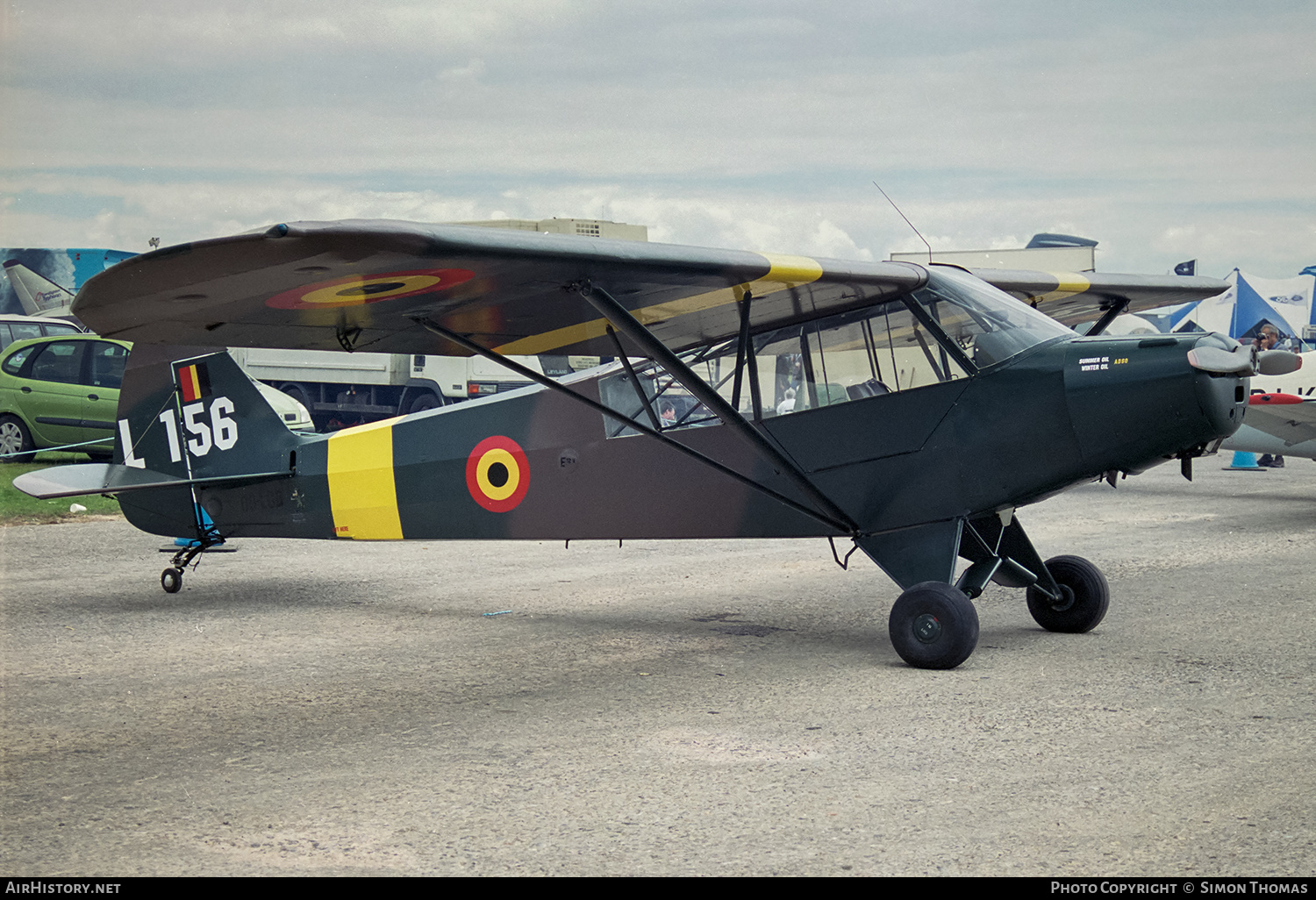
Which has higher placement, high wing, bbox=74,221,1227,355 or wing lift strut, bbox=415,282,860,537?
high wing, bbox=74,221,1227,355

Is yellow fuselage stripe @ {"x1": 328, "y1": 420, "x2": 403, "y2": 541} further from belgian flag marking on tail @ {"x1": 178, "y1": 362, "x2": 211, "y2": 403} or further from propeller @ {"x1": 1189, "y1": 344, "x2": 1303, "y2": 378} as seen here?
propeller @ {"x1": 1189, "y1": 344, "x2": 1303, "y2": 378}

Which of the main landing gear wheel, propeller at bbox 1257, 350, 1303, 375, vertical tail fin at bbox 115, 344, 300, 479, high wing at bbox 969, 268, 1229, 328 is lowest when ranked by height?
the main landing gear wheel

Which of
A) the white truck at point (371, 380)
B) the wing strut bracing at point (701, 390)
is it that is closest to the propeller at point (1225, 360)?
the wing strut bracing at point (701, 390)

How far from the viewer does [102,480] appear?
334 inches

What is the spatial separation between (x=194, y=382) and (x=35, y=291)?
78.6ft

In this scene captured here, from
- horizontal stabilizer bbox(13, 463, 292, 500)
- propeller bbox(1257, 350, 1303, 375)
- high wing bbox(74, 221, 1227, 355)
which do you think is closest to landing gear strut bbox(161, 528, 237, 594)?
horizontal stabilizer bbox(13, 463, 292, 500)

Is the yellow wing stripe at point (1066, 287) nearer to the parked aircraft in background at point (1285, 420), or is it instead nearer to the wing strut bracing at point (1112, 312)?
the wing strut bracing at point (1112, 312)

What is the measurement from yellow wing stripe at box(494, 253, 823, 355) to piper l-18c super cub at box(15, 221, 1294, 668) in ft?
0.08

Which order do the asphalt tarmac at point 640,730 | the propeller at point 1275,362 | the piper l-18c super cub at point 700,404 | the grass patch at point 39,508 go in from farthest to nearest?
the grass patch at point 39,508
the propeller at point 1275,362
the piper l-18c super cub at point 700,404
the asphalt tarmac at point 640,730

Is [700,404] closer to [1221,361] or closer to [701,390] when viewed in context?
[701,390]

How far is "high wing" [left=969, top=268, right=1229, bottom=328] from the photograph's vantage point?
8.39 metres

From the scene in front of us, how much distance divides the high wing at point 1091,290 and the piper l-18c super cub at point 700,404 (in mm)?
76

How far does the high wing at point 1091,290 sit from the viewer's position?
839cm

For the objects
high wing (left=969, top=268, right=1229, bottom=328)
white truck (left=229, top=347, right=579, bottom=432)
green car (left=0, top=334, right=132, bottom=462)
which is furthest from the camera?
white truck (left=229, top=347, right=579, bottom=432)
